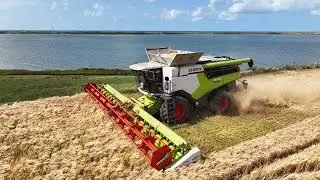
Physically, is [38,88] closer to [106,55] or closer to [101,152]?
[101,152]

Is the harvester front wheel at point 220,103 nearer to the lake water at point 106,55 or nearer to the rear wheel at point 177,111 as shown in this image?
the rear wheel at point 177,111

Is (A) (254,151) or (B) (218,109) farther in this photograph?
(B) (218,109)

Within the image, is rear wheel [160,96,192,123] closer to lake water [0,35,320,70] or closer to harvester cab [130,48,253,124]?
harvester cab [130,48,253,124]

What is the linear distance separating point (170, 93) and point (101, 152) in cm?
348

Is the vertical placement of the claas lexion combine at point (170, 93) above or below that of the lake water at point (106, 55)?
above

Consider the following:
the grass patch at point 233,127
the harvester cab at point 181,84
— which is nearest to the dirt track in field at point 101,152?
the grass patch at point 233,127

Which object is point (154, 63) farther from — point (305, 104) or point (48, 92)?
point (48, 92)

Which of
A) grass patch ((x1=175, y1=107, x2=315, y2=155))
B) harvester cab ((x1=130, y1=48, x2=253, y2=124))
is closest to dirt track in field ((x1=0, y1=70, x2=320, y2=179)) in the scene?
grass patch ((x1=175, y1=107, x2=315, y2=155))

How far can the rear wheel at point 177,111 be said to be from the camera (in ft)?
39.1

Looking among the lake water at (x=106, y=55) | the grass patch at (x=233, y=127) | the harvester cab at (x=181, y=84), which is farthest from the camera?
the lake water at (x=106, y=55)

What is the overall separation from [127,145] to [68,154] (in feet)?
5.09

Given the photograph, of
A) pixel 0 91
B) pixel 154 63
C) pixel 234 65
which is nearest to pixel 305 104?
pixel 234 65

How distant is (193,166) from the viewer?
8.16m

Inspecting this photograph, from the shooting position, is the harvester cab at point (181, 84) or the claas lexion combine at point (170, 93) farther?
the harvester cab at point (181, 84)
